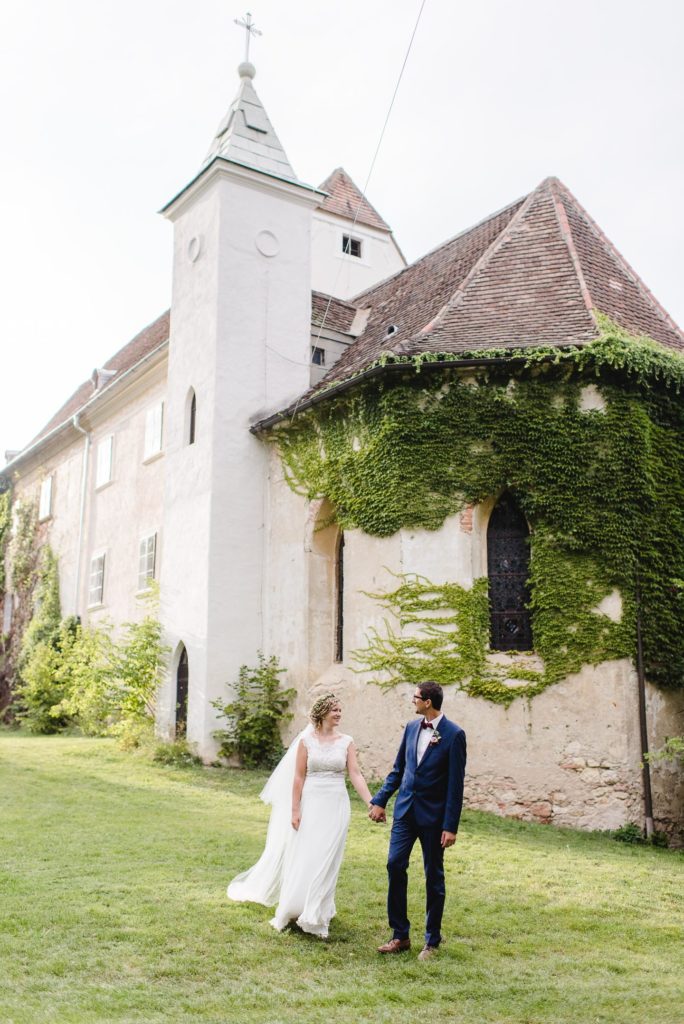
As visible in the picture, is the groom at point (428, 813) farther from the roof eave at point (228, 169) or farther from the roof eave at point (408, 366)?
the roof eave at point (228, 169)

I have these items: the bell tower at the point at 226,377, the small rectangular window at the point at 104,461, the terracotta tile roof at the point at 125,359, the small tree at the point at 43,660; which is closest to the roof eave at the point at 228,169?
the bell tower at the point at 226,377

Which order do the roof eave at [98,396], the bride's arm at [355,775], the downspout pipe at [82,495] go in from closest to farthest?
the bride's arm at [355,775] < the roof eave at [98,396] < the downspout pipe at [82,495]

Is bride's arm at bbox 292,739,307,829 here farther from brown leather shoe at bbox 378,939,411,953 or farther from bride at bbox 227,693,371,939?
brown leather shoe at bbox 378,939,411,953

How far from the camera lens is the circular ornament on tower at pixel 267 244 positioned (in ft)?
57.5

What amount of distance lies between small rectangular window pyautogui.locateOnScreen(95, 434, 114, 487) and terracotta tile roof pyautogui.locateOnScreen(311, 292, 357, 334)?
6.93 meters

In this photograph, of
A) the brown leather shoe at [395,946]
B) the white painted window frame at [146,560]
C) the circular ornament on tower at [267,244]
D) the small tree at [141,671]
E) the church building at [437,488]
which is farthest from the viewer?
the white painted window frame at [146,560]

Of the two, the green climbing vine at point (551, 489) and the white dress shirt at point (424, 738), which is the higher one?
the green climbing vine at point (551, 489)

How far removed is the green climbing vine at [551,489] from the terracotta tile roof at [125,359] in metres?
9.86

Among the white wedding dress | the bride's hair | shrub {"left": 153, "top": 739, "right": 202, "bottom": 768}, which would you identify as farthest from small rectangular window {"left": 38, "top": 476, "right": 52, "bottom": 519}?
the bride's hair

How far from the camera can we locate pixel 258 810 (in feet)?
37.6

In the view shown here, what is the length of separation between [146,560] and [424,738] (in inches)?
541

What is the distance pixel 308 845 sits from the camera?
6.64 m

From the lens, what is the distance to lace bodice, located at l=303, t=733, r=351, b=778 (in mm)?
6824

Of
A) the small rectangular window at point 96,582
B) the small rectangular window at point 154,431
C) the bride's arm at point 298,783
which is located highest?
the small rectangular window at point 154,431
